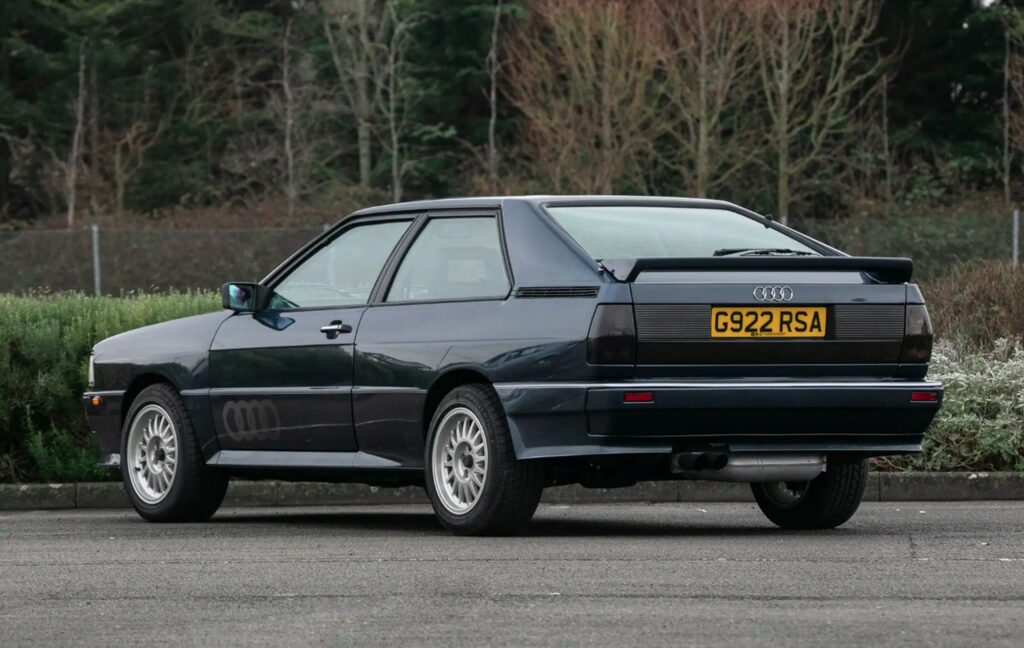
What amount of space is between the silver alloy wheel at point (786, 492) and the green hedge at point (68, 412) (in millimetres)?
2827

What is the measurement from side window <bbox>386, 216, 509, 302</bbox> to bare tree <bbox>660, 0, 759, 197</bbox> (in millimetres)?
26345

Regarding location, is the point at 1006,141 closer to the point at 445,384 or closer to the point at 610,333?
the point at 445,384

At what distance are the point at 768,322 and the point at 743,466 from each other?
2.07 ft

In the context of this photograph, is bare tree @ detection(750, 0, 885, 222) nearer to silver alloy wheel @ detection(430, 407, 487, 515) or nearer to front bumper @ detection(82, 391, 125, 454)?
front bumper @ detection(82, 391, 125, 454)

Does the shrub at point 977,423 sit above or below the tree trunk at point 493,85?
below

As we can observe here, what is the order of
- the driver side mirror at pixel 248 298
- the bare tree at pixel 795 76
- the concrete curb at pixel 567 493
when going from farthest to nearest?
the bare tree at pixel 795 76, the concrete curb at pixel 567 493, the driver side mirror at pixel 248 298

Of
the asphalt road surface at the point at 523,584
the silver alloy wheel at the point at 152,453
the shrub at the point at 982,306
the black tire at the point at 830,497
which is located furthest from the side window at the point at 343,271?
the shrub at the point at 982,306

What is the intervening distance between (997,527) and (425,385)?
283 cm

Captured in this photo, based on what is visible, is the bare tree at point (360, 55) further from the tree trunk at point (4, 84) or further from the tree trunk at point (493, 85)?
the tree trunk at point (4, 84)

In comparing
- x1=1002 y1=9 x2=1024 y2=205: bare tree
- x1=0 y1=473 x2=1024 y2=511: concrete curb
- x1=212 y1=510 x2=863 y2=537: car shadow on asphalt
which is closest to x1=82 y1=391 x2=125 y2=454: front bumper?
x1=212 y1=510 x2=863 y2=537: car shadow on asphalt

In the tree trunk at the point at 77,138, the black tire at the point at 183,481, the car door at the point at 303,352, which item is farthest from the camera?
the tree trunk at the point at 77,138

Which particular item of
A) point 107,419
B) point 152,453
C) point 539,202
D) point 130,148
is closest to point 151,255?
point 130,148

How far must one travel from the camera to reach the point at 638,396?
891cm

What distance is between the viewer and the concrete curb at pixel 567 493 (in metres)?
12.8
